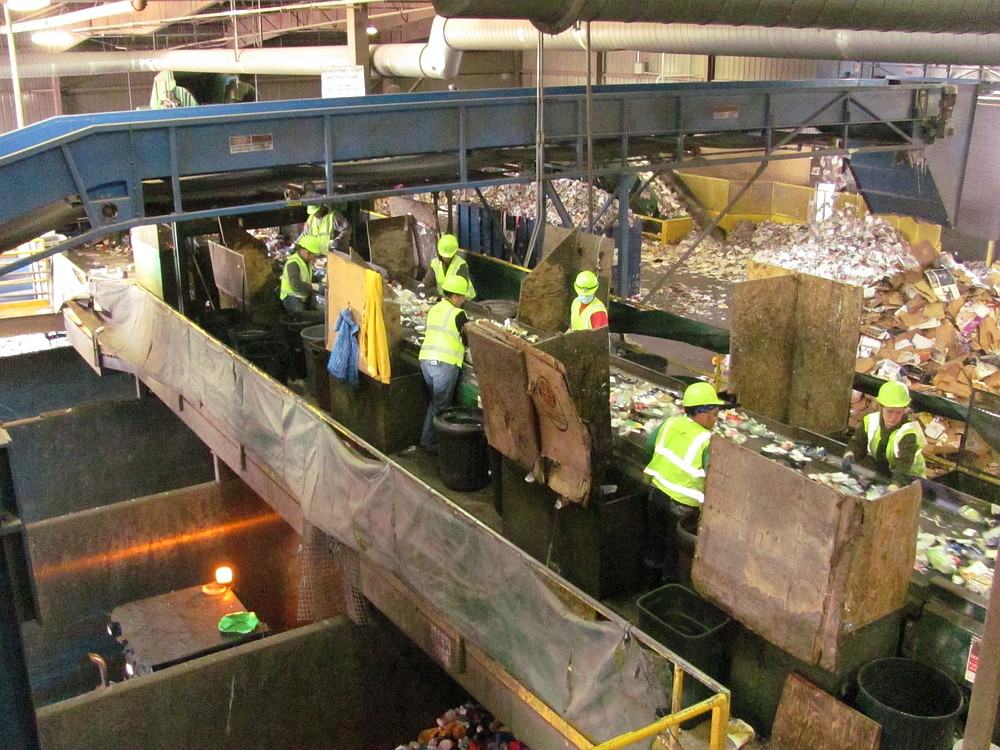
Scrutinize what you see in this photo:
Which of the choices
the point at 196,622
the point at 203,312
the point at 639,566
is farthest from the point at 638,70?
the point at 639,566

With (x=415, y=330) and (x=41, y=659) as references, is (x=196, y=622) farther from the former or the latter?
(x=415, y=330)

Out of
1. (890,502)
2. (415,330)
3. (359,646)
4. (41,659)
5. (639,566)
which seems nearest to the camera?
(890,502)

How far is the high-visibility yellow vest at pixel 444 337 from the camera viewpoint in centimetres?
834

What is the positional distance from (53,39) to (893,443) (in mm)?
22985

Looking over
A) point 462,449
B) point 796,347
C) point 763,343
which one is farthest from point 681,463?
point 796,347

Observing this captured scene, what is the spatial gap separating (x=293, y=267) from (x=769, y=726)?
7.88 metres

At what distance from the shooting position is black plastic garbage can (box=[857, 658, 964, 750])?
4.78 m

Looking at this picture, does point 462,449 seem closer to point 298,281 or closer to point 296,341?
point 296,341

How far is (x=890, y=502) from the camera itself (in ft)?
15.7

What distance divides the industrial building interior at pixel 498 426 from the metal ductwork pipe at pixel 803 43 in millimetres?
41

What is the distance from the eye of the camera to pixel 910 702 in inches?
207

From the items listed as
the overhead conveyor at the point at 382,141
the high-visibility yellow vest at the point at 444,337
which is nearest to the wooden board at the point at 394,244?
the overhead conveyor at the point at 382,141

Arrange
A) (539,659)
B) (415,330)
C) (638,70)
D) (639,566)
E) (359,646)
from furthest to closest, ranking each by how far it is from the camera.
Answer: (638,70)
(415,330)
(359,646)
(639,566)
(539,659)

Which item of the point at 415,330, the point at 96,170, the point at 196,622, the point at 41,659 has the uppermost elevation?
the point at 96,170
